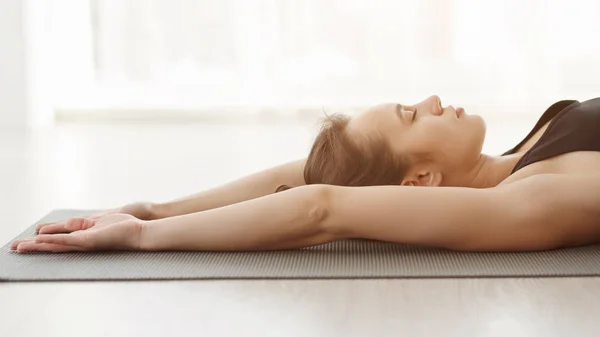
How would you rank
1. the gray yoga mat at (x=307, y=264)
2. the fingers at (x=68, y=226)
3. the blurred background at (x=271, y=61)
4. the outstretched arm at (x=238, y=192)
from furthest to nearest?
the blurred background at (x=271, y=61), the outstretched arm at (x=238, y=192), the fingers at (x=68, y=226), the gray yoga mat at (x=307, y=264)

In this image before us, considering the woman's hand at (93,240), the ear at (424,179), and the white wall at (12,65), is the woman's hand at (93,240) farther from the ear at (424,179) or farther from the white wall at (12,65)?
the white wall at (12,65)

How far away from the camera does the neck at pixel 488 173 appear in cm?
197

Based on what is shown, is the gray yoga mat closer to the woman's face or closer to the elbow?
the elbow

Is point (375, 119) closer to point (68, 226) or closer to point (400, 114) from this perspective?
point (400, 114)

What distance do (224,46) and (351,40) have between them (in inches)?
27.2

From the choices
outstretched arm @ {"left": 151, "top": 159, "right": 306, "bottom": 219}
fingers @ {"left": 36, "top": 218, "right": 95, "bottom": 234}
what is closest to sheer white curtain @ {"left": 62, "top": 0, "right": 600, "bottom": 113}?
outstretched arm @ {"left": 151, "top": 159, "right": 306, "bottom": 219}

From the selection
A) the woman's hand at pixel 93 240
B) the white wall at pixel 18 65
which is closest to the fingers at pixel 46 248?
the woman's hand at pixel 93 240

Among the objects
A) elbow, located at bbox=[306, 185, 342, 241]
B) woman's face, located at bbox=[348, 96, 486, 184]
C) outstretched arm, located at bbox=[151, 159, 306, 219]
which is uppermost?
woman's face, located at bbox=[348, 96, 486, 184]

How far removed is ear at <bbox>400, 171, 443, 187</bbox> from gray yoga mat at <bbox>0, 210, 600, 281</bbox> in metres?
0.16

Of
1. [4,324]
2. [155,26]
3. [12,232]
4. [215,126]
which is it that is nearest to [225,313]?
[4,324]

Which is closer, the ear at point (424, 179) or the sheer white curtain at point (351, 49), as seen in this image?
the ear at point (424, 179)

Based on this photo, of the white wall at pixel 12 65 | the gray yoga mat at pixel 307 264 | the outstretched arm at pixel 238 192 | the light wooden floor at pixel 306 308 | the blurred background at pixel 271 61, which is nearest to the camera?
the light wooden floor at pixel 306 308

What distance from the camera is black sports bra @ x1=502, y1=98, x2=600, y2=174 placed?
1835 millimetres

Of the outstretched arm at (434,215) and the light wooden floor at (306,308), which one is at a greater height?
the outstretched arm at (434,215)
